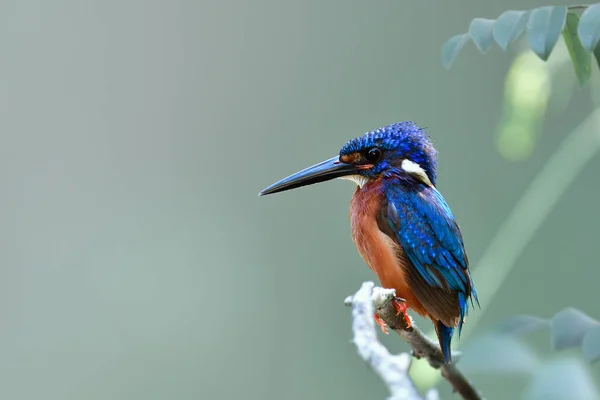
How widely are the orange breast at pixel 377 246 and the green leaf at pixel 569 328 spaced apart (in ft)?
1.36

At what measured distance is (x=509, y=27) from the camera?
0.80 metres

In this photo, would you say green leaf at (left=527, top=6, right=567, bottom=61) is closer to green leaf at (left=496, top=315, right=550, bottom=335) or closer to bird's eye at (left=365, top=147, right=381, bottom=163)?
green leaf at (left=496, top=315, right=550, bottom=335)

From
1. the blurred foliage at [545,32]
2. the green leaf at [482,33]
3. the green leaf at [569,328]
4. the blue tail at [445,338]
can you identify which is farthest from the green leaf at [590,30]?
the blue tail at [445,338]

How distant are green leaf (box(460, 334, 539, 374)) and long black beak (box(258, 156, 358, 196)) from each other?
49 cm

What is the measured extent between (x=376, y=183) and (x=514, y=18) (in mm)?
378

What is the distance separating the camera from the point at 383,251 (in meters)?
1.10

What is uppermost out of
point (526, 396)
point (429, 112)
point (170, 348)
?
point (429, 112)

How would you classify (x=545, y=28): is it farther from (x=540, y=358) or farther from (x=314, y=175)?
(x=314, y=175)

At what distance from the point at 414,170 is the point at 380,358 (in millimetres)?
638

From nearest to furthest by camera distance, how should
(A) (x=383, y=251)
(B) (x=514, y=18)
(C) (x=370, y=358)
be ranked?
(C) (x=370, y=358) < (B) (x=514, y=18) < (A) (x=383, y=251)

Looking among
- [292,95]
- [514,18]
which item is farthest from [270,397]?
[514,18]

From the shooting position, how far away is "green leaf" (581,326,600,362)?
1.94 feet

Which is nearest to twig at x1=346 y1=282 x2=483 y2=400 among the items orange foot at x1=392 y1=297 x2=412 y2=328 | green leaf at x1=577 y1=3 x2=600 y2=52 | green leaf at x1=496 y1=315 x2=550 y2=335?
orange foot at x1=392 y1=297 x2=412 y2=328

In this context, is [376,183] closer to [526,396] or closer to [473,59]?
Answer: [526,396]
